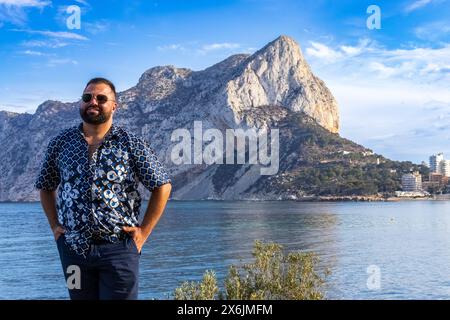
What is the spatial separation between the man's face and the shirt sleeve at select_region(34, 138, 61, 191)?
14.8 inches

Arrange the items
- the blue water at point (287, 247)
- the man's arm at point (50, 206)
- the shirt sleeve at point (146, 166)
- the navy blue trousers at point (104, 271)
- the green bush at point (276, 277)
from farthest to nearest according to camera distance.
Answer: the blue water at point (287, 247)
the green bush at point (276, 277)
the man's arm at point (50, 206)
the shirt sleeve at point (146, 166)
the navy blue trousers at point (104, 271)

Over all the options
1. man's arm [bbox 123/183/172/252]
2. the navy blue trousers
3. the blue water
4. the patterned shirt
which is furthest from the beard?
the blue water

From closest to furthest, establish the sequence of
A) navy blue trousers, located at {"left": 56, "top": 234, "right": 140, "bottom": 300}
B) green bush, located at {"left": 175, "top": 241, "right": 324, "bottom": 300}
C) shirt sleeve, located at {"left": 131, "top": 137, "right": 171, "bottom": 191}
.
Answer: navy blue trousers, located at {"left": 56, "top": 234, "right": 140, "bottom": 300} < shirt sleeve, located at {"left": 131, "top": 137, "right": 171, "bottom": 191} < green bush, located at {"left": 175, "top": 241, "right": 324, "bottom": 300}

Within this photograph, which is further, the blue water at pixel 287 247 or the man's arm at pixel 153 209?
the blue water at pixel 287 247

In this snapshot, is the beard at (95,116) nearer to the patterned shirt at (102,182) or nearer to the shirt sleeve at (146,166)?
the patterned shirt at (102,182)

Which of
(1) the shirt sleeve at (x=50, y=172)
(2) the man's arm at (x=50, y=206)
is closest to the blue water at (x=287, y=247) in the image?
(2) the man's arm at (x=50, y=206)

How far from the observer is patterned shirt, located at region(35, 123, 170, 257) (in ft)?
13.9

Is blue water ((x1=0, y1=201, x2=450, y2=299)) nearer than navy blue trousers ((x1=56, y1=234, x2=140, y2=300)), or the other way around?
navy blue trousers ((x1=56, y1=234, x2=140, y2=300))

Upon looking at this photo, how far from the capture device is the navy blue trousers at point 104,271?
13.9ft

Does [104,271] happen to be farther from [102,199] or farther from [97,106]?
[97,106]

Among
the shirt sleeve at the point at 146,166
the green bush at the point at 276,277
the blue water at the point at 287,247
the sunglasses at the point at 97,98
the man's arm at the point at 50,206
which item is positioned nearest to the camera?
the shirt sleeve at the point at 146,166

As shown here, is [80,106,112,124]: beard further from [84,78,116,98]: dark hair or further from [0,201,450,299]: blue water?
[0,201,450,299]: blue water

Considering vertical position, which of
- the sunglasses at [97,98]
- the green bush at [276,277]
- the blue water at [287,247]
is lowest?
the blue water at [287,247]

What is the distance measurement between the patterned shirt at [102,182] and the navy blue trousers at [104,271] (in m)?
0.07
